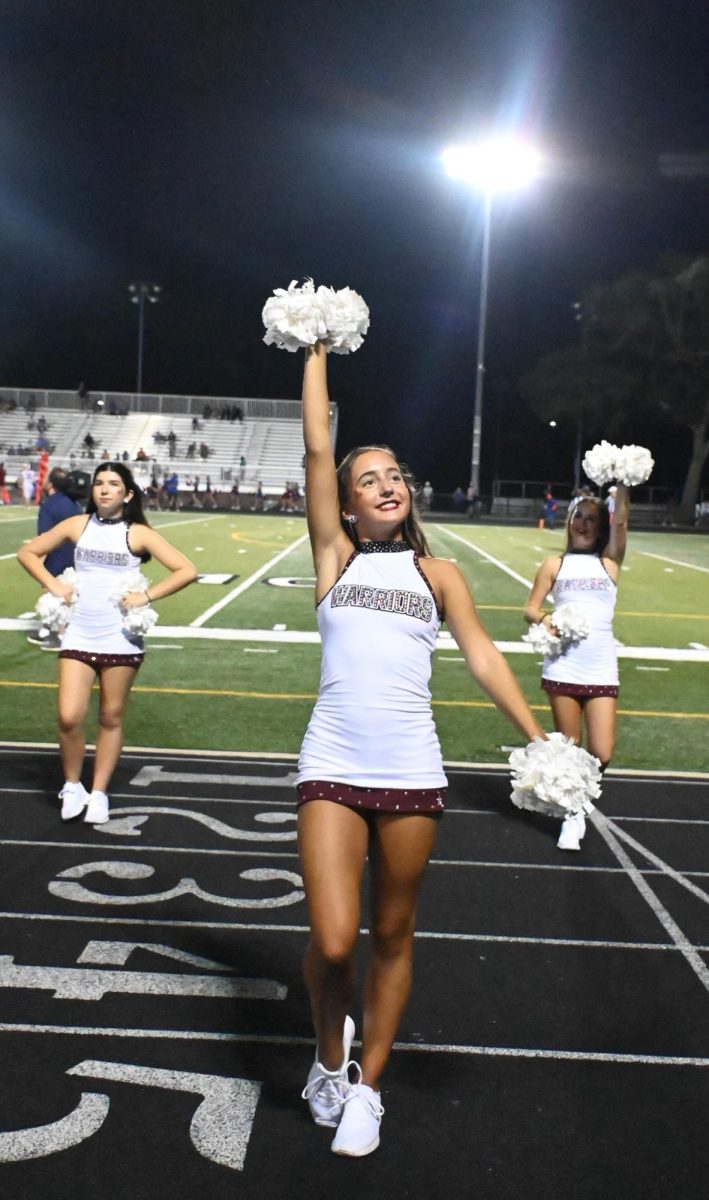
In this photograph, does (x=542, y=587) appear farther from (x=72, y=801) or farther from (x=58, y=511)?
(x=58, y=511)

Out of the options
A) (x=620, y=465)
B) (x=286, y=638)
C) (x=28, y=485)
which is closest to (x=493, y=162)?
(x=28, y=485)

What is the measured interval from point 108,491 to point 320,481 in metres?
2.76

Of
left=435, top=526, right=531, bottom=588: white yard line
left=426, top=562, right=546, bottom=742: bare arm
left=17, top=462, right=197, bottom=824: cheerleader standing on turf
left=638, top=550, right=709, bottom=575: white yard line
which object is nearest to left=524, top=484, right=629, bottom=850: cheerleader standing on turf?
left=17, top=462, right=197, bottom=824: cheerleader standing on turf

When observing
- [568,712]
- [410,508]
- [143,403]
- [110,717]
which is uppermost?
[143,403]

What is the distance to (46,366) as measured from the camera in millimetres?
75812

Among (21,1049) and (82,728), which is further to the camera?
(82,728)

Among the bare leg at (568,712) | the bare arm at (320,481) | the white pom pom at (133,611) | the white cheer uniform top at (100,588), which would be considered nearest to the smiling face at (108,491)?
the white cheer uniform top at (100,588)

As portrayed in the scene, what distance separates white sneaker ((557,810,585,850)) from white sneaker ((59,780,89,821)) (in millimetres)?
2370

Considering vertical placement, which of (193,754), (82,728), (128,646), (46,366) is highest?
(46,366)

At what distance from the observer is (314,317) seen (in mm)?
3137

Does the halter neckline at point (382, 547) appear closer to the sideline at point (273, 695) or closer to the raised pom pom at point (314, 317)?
the raised pom pom at point (314, 317)

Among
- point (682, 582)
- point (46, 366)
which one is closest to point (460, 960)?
point (682, 582)

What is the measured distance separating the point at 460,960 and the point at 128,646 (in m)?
2.35

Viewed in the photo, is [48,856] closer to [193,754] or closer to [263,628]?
[193,754]
